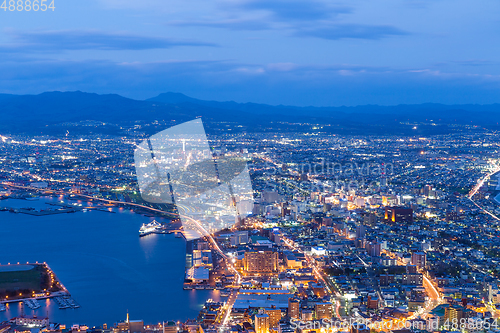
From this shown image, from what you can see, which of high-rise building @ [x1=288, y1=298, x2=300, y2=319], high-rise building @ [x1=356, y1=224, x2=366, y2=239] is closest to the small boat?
high-rise building @ [x1=288, y1=298, x2=300, y2=319]

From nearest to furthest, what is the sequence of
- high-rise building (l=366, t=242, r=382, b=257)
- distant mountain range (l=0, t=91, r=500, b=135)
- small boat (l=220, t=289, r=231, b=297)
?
small boat (l=220, t=289, r=231, b=297) → high-rise building (l=366, t=242, r=382, b=257) → distant mountain range (l=0, t=91, r=500, b=135)

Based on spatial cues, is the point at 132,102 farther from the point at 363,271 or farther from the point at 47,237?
the point at 363,271

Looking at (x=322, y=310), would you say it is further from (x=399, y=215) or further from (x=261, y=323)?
(x=399, y=215)

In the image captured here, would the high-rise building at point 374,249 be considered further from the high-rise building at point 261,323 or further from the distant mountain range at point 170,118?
the distant mountain range at point 170,118

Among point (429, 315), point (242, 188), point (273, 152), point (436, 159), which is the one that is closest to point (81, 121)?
point (273, 152)

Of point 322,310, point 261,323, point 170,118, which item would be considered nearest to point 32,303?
point 261,323

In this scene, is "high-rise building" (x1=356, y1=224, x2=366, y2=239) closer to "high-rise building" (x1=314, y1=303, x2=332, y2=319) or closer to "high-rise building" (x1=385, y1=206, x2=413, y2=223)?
"high-rise building" (x1=385, y1=206, x2=413, y2=223)
